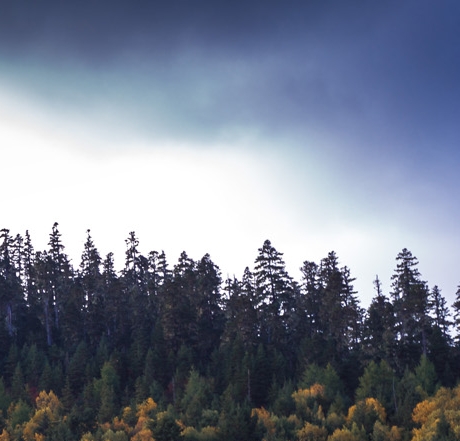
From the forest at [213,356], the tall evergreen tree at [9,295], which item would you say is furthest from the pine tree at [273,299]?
the tall evergreen tree at [9,295]

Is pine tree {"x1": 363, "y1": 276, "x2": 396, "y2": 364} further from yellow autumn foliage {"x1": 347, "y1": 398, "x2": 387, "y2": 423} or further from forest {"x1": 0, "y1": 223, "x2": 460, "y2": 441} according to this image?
yellow autumn foliage {"x1": 347, "y1": 398, "x2": 387, "y2": 423}

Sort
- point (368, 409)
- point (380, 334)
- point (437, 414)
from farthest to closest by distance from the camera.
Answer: point (380, 334) < point (368, 409) < point (437, 414)

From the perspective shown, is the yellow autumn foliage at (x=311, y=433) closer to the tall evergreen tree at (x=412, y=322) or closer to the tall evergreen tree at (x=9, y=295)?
the tall evergreen tree at (x=412, y=322)

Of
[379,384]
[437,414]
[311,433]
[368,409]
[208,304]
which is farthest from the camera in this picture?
[208,304]

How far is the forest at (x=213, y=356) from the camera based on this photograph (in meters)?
53.0

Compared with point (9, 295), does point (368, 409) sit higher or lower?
lower

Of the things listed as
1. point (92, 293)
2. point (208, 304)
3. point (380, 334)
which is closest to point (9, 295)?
point (92, 293)

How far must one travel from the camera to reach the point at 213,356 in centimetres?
7094

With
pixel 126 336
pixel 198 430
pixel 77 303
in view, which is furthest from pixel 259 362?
pixel 77 303

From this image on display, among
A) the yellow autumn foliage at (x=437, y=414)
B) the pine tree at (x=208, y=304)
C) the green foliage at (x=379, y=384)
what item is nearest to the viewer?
the yellow autumn foliage at (x=437, y=414)

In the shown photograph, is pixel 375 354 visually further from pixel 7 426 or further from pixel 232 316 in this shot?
pixel 7 426

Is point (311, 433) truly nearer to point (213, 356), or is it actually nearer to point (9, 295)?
point (213, 356)

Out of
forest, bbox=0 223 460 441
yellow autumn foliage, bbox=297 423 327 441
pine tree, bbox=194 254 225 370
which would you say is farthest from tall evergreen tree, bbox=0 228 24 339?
yellow autumn foliage, bbox=297 423 327 441

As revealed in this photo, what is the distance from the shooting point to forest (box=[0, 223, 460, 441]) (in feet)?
174
